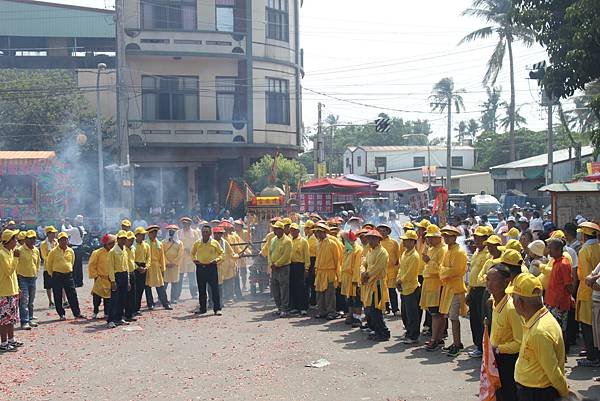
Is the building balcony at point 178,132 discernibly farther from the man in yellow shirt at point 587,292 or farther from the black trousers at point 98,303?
the man in yellow shirt at point 587,292

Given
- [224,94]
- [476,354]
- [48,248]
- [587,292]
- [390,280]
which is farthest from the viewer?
[224,94]

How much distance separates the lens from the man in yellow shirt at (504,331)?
622cm

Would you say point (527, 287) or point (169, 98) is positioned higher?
point (169, 98)

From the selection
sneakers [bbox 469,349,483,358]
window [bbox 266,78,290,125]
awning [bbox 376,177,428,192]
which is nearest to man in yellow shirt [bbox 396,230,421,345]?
sneakers [bbox 469,349,483,358]

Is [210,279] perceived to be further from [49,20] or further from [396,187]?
[49,20]

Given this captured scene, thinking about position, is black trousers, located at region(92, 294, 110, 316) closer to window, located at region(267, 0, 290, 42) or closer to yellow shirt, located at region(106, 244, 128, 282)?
yellow shirt, located at region(106, 244, 128, 282)

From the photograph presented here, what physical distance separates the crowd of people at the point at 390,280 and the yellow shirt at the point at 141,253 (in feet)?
0.08

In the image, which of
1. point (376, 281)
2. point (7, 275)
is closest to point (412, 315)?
point (376, 281)

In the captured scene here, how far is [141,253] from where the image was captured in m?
15.2

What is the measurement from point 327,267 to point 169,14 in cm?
2321

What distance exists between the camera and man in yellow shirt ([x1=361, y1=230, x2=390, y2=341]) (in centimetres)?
1191

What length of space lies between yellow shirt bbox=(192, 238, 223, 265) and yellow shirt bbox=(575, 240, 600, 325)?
7606 millimetres

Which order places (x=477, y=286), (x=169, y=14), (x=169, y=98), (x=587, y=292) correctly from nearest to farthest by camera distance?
1. (x=587, y=292)
2. (x=477, y=286)
3. (x=169, y=14)
4. (x=169, y=98)

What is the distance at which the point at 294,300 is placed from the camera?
49.5 feet
